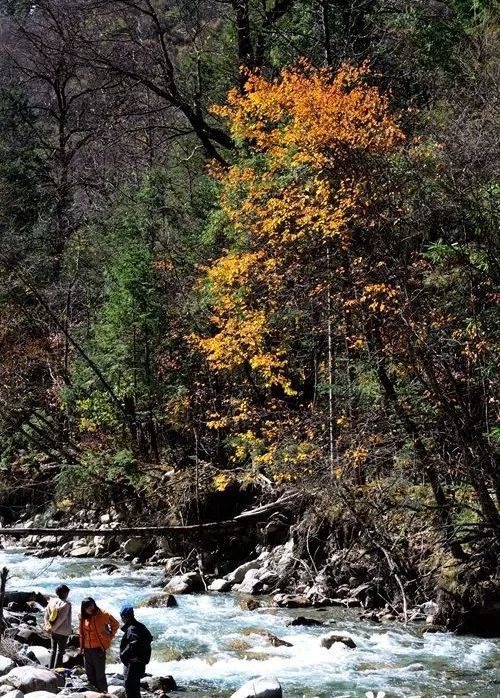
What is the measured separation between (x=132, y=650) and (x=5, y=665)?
77.2 inches

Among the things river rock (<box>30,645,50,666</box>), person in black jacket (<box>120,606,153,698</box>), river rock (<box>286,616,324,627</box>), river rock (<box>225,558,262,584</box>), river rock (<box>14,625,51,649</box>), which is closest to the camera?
person in black jacket (<box>120,606,153,698</box>)

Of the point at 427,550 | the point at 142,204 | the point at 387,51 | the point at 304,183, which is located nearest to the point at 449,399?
the point at 427,550

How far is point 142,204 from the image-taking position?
25.4 m

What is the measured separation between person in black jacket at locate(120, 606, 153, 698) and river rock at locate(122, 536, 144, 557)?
1152 centimetres

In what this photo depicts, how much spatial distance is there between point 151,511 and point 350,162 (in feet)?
34.5

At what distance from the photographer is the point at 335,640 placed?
1147 centimetres

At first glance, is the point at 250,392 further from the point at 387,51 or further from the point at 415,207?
the point at 387,51

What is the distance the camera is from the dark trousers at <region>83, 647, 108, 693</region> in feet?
29.7

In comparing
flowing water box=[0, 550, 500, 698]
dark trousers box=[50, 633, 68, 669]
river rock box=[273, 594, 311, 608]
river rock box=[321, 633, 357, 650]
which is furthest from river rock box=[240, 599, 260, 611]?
dark trousers box=[50, 633, 68, 669]

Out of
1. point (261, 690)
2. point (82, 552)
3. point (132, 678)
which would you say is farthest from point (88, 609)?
point (82, 552)

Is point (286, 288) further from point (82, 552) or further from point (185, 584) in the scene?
point (82, 552)

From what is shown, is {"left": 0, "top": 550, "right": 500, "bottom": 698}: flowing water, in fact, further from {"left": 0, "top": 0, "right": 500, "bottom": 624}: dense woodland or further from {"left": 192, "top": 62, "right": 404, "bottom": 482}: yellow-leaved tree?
{"left": 192, "top": 62, "right": 404, "bottom": 482}: yellow-leaved tree

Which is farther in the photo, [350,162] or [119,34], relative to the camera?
[119,34]

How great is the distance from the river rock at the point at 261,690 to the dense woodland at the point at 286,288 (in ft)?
13.3
